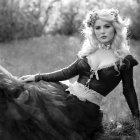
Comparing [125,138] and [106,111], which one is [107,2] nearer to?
[106,111]

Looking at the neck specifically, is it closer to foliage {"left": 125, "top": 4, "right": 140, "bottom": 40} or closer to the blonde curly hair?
the blonde curly hair

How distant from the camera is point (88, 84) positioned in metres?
3.12

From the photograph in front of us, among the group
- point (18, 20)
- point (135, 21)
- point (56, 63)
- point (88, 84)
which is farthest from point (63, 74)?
point (18, 20)

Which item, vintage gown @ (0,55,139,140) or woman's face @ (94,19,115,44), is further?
woman's face @ (94,19,115,44)

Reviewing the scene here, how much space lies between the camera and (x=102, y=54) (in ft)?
10.2

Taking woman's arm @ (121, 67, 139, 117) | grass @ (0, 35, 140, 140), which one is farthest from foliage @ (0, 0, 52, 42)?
woman's arm @ (121, 67, 139, 117)

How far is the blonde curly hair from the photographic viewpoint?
3080 millimetres

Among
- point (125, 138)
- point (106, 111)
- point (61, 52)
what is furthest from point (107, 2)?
point (125, 138)

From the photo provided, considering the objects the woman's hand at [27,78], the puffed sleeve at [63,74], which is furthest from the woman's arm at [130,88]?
the woman's hand at [27,78]

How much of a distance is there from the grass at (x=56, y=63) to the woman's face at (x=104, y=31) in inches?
37.4

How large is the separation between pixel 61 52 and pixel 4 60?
1.45m

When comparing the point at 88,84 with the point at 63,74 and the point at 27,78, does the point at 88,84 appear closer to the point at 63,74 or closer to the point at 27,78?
the point at 63,74

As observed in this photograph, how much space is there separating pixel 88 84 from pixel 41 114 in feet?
1.81

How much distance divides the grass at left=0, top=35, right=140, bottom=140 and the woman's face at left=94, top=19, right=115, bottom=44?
0.95 m
